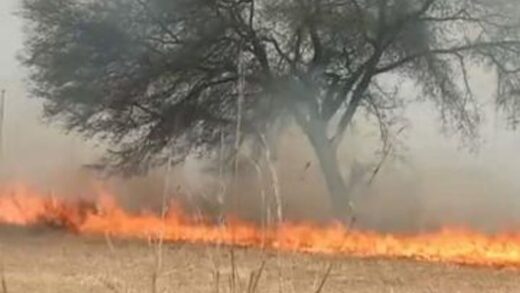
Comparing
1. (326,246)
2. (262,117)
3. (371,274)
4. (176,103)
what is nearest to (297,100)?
(262,117)

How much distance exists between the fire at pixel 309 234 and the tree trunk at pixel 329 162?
0.70 m

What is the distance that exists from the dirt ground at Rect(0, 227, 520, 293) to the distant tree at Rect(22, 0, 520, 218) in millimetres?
3570

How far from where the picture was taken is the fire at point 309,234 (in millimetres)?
20516

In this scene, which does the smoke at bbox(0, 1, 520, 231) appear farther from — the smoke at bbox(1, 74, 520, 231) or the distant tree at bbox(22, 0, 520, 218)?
the distant tree at bbox(22, 0, 520, 218)

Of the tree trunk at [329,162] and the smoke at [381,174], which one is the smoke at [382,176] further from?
the tree trunk at [329,162]

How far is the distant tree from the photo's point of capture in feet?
75.3

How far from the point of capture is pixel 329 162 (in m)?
24.2

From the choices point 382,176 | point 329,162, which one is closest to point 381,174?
point 382,176

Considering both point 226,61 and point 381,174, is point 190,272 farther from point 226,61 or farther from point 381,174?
point 381,174

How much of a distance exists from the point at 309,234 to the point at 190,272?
34.9 feet

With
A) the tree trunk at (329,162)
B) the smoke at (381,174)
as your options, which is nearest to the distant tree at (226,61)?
the tree trunk at (329,162)

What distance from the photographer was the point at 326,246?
20.5 metres

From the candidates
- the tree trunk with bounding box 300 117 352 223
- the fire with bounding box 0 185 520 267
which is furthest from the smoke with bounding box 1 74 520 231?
the fire with bounding box 0 185 520 267

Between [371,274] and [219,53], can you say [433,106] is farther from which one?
[371,274]
